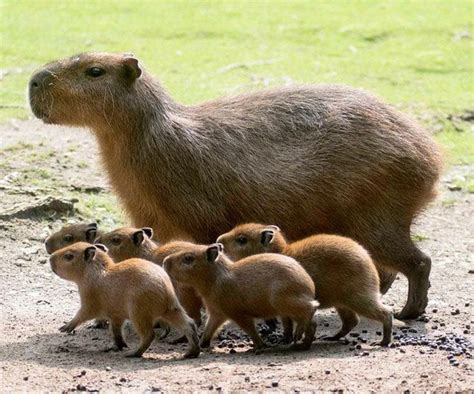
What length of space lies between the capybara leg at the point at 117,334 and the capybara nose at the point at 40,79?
199 centimetres

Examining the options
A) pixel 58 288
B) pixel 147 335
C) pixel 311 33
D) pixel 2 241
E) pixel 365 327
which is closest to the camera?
pixel 147 335

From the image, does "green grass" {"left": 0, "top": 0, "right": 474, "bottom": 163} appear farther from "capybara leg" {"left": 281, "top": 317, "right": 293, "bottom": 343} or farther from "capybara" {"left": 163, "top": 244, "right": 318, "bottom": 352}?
"capybara" {"left": 163, "top": 244, "right": 318, "bottom": 352}

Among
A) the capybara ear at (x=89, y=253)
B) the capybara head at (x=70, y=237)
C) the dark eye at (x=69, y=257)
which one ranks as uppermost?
the capybara ear at (x=89, y=253)

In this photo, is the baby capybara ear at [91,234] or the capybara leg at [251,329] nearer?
the capybara leg at [251,329]

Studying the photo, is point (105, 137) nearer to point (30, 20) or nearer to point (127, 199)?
point (127, 199)

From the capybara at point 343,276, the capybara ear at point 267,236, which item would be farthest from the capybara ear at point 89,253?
the capybara at point 343,276

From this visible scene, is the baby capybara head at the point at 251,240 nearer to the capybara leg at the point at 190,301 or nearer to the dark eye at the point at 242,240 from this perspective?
the dark eye at the point at 242,240

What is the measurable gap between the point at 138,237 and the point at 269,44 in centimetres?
896

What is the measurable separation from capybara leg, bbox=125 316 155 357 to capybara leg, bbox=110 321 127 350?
0.83 feet

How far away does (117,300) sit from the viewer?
7.08m

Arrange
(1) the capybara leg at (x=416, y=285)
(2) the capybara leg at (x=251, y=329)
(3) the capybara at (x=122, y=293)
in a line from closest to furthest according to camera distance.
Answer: (3) the capybara at (x=122, y=293), (2) the capybara leg at (x=251, y=329), (1) the capybara leg at (x=416, y=285)

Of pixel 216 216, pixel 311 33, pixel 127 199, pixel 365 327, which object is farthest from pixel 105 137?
pixel 311 33

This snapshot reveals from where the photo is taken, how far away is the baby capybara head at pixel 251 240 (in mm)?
7527

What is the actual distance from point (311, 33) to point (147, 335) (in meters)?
10.4
